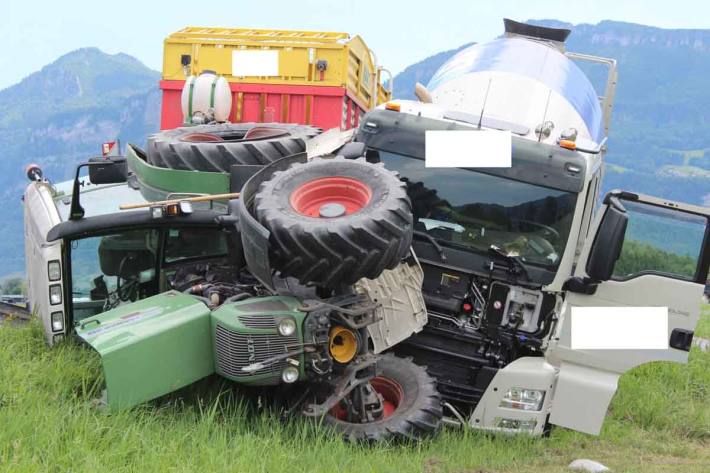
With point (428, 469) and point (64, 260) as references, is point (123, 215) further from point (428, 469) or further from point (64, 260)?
point (428, 469)

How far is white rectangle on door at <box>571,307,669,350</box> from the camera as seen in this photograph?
586 cm

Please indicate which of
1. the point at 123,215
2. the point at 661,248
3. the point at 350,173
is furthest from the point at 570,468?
the point at 123,215

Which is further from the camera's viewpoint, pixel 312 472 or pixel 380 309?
pixel 380 309

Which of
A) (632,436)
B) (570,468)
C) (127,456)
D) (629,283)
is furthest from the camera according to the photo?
(632,436)

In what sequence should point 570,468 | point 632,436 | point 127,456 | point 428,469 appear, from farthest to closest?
1. point 632,436
2. point 570,468
3. point 428,469
4. point 127,456

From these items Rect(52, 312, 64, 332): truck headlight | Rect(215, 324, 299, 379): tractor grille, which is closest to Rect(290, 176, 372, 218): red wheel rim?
Rect(215, 324, 299, 379): tractor grille

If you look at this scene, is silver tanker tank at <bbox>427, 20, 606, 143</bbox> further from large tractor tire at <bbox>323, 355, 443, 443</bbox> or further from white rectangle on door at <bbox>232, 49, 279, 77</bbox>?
large tractor tire at <bbox>323, 355, 443, 443</bbox>

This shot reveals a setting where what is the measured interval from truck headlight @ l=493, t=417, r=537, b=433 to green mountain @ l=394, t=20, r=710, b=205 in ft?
201

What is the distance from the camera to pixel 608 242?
558 centimetres

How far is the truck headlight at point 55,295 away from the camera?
19.9ft

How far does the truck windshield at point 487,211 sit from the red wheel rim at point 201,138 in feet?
6.90

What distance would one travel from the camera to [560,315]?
5.95 meters

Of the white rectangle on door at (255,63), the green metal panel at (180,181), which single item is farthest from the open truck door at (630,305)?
the white rectangle on door at (255,63)

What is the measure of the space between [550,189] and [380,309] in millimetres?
1393
